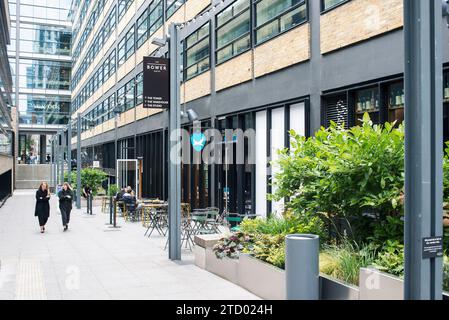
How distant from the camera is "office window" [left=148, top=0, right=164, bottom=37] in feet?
88.1

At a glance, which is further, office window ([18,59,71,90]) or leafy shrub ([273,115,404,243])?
office window ([18,59,71,90])

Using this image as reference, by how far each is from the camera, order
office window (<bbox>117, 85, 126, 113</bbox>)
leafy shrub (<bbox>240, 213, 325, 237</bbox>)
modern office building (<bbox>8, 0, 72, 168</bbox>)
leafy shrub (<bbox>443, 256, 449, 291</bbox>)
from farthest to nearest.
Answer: modern office building (<bbox>8, 0, 72, 168</bbox>) → office window (<bbox>117, 85, 126, 113</bbox>) → leafy shrub (<bbox>240, 213, 325, 237</bbox>) → leafy shrub (<bbox>443, 256, 449, 291</bbox>)

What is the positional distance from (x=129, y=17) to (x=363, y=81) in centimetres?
2743

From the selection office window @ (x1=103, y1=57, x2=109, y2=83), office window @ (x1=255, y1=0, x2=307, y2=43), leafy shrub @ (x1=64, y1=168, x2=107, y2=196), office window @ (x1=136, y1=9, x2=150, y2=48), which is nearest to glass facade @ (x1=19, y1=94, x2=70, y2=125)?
office window @ (x1=103, y1=57, x2=109, y2=83)

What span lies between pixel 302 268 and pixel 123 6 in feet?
114

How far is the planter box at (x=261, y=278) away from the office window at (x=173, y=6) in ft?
57.0

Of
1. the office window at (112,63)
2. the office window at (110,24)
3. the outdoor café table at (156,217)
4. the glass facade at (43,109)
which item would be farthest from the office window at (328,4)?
the glass facade at (43,109)

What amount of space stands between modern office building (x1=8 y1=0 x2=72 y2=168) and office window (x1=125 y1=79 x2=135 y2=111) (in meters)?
35.4

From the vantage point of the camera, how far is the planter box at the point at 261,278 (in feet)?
23.5

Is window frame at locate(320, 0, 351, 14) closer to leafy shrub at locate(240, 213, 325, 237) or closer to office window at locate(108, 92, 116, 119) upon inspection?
leafy shrub at locate(240, 213, 325, 237)

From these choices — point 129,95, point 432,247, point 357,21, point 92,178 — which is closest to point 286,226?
point 432,247

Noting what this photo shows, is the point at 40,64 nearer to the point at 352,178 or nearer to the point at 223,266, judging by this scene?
the point at 223,266

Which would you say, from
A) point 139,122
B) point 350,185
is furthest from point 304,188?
point 139,122

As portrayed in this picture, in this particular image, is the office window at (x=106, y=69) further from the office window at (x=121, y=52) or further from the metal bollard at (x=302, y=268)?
the metal bollard at (x=302, y=268)
